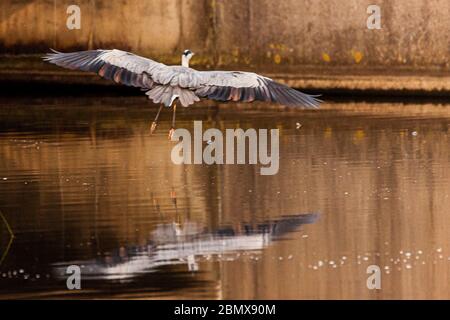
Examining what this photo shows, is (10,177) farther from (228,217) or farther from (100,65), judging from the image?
(228,217)

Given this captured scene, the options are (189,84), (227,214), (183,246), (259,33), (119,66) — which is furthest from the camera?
(259,33)

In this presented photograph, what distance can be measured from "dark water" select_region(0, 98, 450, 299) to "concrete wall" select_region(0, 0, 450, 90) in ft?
13.1

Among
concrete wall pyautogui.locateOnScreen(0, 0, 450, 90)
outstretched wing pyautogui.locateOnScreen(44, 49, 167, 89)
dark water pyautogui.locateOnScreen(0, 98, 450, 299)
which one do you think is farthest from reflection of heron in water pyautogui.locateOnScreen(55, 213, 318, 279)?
concrete wall pyautogui.locateOnScreen(0, 0, 450, 90)

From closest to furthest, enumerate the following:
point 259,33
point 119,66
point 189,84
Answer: point 189,84 → point 119,66 → point 259,33

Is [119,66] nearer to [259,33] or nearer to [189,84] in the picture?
[189,84]

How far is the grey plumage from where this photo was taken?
13289 mm

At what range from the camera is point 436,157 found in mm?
15055

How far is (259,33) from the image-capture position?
2275cm

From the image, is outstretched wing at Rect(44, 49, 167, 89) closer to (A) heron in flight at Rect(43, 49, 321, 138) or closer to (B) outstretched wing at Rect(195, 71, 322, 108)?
(A) heron in flight at Rect(43, 49, 321, 138)

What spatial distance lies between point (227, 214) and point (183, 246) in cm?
135

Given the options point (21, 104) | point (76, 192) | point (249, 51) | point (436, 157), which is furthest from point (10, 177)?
point (249, 51)

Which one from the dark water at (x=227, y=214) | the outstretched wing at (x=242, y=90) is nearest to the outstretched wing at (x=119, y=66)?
the outstretched wing at (x=242, y=90)

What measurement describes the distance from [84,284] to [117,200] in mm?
3246

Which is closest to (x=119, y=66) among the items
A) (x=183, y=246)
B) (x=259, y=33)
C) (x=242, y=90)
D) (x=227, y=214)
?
(x=242, y=90)
